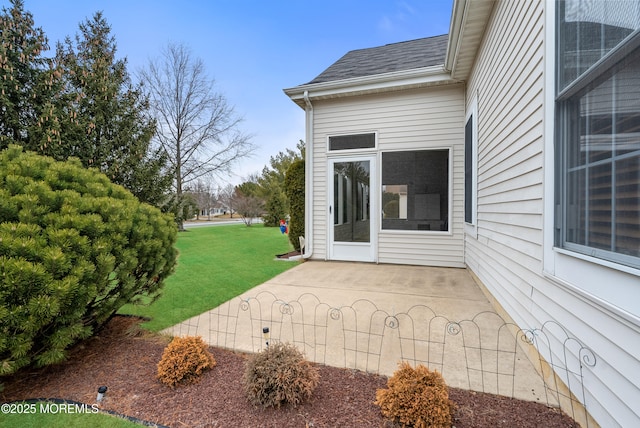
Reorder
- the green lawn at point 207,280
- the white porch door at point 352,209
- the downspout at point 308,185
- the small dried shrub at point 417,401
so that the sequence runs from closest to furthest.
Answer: the small dried shrub at point 417,401
the green lawn at point 207,280
the white porch door at point 352,209
the downspout at point 308,185

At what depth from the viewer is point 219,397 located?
72.4 inches

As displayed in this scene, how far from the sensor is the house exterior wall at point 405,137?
557 cm

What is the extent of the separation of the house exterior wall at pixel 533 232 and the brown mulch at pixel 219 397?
470mm

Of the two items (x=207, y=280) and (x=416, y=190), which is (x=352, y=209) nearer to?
(x=416, y=190)

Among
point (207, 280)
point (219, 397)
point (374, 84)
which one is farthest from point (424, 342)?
point (374, 84)

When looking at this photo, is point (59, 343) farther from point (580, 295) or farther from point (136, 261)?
point (580, 295)

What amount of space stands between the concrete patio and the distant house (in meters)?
0.36

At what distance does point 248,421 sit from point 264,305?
2.01 metres

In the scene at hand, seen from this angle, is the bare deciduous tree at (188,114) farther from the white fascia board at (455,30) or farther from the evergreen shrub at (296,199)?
the white fascia board at (455,30)

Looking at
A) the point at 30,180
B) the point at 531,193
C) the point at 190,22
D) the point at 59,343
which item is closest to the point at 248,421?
the point at 59,343

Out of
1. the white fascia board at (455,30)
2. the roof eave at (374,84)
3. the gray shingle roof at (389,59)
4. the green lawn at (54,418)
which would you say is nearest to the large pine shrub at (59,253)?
the green lawn at (54,418)

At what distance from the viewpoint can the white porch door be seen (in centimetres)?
612

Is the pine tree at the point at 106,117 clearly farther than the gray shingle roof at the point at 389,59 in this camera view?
Yes

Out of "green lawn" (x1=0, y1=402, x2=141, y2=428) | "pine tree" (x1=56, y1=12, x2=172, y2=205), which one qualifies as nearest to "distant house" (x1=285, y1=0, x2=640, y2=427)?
"green lawn" (x1=0, y1=402, x2=141, y2=428)
